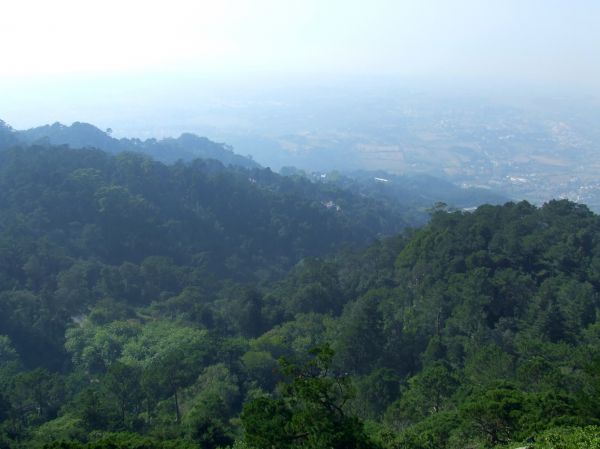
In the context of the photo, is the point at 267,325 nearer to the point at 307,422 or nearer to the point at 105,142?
the point at 307,422

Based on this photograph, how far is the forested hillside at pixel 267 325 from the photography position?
387 inches

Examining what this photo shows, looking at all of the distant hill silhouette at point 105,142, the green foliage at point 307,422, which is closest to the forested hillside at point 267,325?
the green foliage at point 307,422

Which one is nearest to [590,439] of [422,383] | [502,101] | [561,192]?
[422,383]

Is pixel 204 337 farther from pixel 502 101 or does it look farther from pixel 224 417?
pixel 502 101

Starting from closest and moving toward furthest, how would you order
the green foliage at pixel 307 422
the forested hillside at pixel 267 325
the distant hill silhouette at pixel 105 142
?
the green foliage at pixel 307 422, the forested hillside at pixel 267 325, the distant hill silhouette at pixel 105 142

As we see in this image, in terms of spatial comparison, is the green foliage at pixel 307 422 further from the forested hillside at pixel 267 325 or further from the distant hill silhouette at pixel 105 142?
the distant hill silhouette at pixel 105 142

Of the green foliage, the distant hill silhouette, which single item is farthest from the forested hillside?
the distant hill silhouette

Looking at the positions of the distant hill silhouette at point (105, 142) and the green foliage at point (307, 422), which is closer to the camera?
the green foliage at point (307, 422)

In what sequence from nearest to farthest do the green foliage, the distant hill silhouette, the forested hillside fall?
the green foliage, the forested hillside, the distant hill silhouette

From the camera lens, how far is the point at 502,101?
178500 millimetres

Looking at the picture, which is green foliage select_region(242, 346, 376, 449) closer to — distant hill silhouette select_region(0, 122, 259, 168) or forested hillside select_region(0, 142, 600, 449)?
forested hillside select_region(0, 142, 600, 449)

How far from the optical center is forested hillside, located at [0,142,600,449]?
983cm

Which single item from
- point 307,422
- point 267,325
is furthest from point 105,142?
point 307,422

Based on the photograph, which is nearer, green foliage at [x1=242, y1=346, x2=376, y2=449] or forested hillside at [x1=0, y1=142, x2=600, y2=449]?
green foliage at [x1=242, y1=346, x2=376, y2=449]
